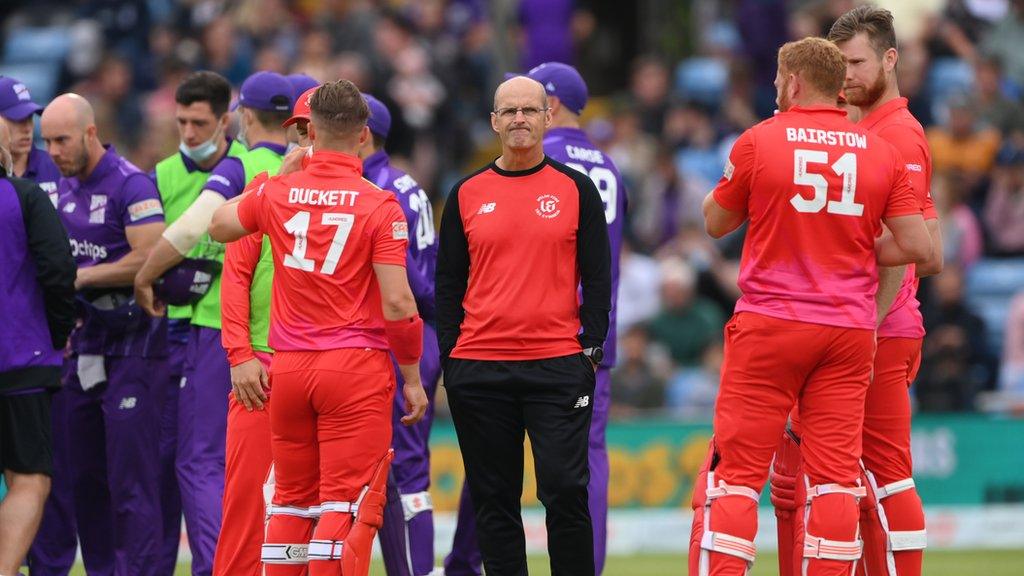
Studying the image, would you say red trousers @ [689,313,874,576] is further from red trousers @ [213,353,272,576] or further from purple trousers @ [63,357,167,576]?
purple trousers @ [63,357,167,576]

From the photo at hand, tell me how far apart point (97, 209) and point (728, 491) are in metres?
4.12

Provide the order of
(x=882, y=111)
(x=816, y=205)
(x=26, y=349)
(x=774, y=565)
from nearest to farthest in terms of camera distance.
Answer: (x=816, y=205) < (x=882, y=111) < (x=26, y=349) < (x=774, y=565)

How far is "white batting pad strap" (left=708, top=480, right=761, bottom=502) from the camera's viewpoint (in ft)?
24.8

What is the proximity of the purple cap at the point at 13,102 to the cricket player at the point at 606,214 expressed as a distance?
9.93ft

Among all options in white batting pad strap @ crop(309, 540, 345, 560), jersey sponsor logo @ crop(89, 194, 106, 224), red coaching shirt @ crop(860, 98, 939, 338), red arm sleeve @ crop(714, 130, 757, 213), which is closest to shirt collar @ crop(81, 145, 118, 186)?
jersey sponsor logo @ crop(89, 194, 106, 224)

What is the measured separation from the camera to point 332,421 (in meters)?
7.63

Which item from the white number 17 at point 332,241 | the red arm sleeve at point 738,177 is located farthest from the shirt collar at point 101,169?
the red arm sleeve at point 738,177

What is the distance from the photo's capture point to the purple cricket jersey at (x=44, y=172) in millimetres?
9695

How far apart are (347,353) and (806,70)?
8.29ft

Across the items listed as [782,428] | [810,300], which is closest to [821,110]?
[810,300]

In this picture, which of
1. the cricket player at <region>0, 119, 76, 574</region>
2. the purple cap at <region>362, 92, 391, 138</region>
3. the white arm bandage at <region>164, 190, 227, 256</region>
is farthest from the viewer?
the purple cap at <region>362, 92, 391, 138</region>

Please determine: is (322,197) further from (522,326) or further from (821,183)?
(821,183)

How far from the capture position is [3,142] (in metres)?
8.78

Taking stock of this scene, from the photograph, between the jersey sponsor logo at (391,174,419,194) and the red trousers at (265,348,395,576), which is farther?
the jersey sponsor logo at (391,174,419,194)
